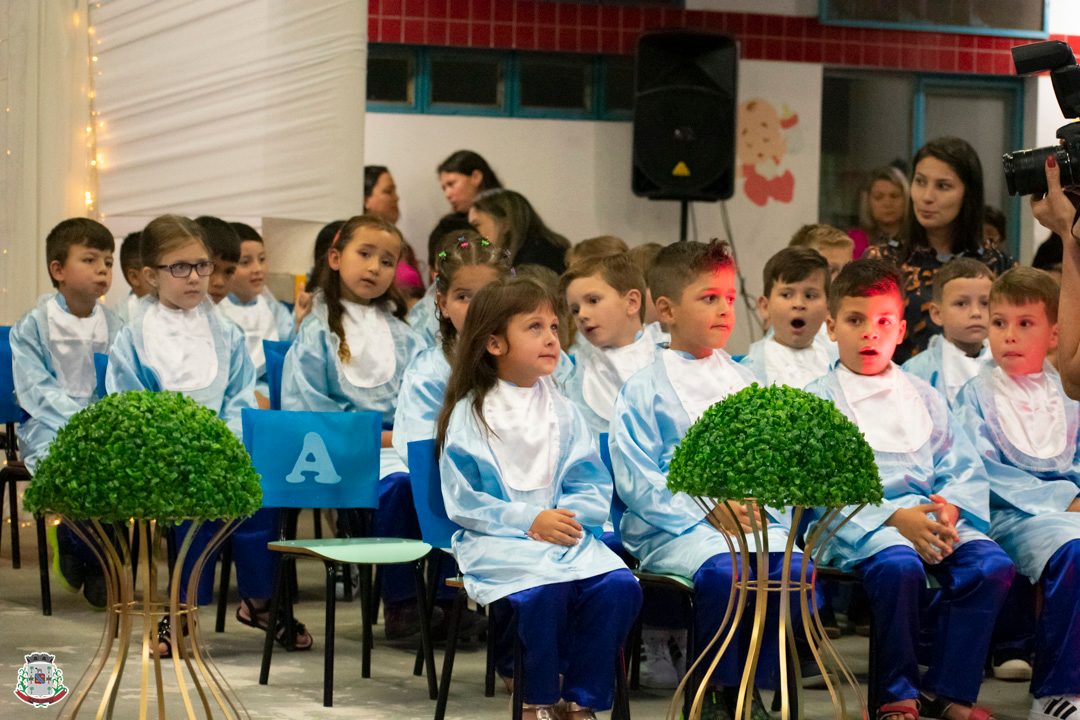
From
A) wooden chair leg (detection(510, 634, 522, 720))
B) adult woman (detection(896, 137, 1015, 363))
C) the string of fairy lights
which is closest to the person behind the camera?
wooden chair leg (detection(510, 634, 522, 720))

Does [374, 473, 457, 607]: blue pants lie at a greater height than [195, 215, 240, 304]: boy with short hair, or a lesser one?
lesser

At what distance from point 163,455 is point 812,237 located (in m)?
3.80

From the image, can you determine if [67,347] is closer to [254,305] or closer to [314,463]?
[254,305]

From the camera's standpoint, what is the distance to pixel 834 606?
5.09 m

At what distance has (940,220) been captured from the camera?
518 centimetres

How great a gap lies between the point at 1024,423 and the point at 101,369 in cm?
309

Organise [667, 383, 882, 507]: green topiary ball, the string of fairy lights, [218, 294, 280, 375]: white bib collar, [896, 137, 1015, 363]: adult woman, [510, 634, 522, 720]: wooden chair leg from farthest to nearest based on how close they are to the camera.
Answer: the string of fairy lights → [218, 294, 280, 375]: white bib collar → [896, 137, 1015, 363]: adult woman → [510, 634, 522, 720]: wooden chair leg → [667, 383, 882, 507]: green topiary ball

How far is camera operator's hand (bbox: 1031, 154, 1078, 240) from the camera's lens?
10.1 ft

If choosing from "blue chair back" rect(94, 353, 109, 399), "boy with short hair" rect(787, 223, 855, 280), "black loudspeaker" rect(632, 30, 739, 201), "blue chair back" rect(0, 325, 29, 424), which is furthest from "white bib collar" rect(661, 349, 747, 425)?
"black loudspeaker" rect(632, 30, 739, 201)

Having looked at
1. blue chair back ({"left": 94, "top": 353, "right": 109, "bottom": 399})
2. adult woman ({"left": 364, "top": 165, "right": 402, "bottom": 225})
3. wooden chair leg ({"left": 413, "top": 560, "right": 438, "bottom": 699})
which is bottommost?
wooden chair leg ({"left": 413, "top": 560, "right": 438, "bottom": 699})

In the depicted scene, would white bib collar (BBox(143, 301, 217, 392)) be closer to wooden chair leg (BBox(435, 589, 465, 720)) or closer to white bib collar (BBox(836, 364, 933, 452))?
wooden chair leg (BBox(435, 589, 465, 720))

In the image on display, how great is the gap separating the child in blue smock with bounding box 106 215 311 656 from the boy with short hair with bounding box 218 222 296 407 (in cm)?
121

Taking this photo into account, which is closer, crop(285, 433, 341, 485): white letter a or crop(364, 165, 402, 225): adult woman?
crop(285, 433, 341, 485): white letter a

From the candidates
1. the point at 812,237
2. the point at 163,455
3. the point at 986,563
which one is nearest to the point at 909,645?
the point at 986,563
